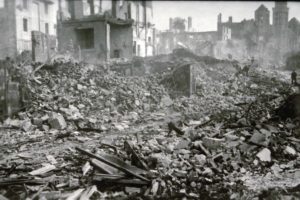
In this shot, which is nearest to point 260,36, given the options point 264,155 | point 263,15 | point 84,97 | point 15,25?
point 263,15

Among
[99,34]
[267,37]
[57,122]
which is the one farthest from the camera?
[267,37]

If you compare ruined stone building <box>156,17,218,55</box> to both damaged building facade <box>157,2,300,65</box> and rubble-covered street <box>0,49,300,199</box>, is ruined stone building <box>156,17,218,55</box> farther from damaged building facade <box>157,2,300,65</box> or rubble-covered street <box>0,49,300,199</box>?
rubble-covered street <box>0,49,300,199</box>

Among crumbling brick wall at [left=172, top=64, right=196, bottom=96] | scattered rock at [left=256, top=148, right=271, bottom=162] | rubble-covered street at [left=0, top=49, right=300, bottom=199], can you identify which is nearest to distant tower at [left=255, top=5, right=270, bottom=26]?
crumbling brick wall at [left=172, top=64, right=196, bottom=96]

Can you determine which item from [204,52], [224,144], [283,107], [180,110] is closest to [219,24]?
[204,52]

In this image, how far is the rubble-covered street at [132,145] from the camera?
18.8ft

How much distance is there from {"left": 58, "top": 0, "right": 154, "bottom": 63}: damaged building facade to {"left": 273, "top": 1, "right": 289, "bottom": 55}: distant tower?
22.1 metres

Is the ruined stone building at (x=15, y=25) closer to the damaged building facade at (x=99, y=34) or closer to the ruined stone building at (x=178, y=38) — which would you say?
the damaged building facade at (x=99, y=34)

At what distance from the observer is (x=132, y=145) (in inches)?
296

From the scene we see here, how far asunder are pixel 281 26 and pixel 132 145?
4538 cm

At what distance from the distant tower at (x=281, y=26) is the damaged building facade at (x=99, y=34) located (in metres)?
22.1

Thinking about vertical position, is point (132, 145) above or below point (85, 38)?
below

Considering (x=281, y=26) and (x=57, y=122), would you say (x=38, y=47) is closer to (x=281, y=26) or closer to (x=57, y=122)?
(x=57, y=122)

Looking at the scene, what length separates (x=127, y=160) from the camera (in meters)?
6.75

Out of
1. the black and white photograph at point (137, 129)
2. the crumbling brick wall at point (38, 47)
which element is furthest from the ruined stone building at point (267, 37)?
the crumbling brick wall at point (38, 47)
